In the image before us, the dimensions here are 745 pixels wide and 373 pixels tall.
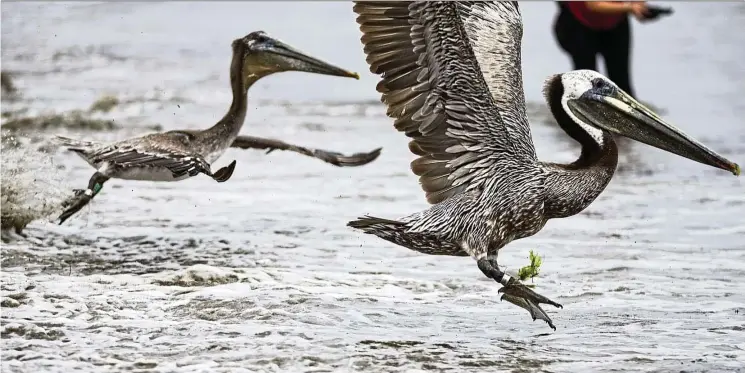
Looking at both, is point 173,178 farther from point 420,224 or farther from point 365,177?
point 365,177

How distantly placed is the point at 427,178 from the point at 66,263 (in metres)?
2.06

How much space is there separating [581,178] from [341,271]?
62.3 inches

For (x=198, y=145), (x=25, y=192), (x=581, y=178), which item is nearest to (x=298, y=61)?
(x=198, y=145)

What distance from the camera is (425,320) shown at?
19.0 ft

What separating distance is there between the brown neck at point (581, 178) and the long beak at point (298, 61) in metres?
1.75

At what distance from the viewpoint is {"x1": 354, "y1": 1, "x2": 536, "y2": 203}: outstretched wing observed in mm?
5340

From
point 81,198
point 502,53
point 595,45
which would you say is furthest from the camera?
point 595,45

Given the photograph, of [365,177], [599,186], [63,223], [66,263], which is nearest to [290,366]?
[599,186]

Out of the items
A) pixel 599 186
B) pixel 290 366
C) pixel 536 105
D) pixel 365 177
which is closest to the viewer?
pixel 290 366

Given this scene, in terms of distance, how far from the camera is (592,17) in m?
11.6

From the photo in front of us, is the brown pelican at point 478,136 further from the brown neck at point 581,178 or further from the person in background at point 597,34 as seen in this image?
the person in background at point 597,34

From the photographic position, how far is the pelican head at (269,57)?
7180 mm

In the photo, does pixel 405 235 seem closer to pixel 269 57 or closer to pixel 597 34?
pixel 269 57

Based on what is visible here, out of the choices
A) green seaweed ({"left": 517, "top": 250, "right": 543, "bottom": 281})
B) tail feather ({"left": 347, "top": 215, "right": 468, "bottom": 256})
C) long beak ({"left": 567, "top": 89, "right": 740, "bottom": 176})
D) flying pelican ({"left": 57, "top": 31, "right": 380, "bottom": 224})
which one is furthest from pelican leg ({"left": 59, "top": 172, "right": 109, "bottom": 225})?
long beak ({"left": 567, "top": 89, "right": 740, "bottom": 176})
